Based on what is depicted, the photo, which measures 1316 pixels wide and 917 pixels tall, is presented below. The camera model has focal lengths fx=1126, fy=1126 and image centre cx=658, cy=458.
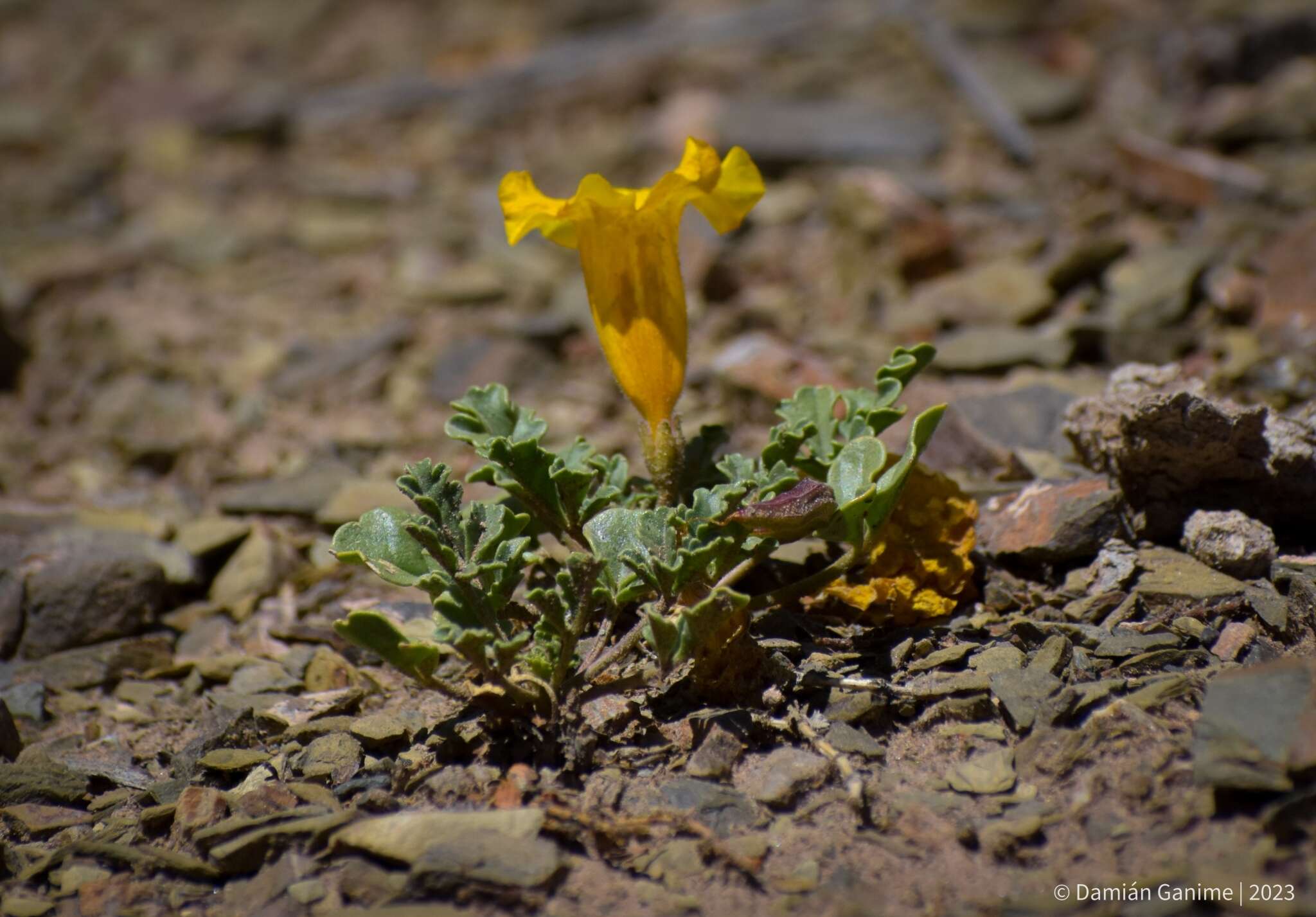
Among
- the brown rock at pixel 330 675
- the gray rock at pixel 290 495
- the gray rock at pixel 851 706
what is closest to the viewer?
the gray rock at pixel 851 706

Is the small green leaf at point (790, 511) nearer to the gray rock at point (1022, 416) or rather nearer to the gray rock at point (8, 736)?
the gray rock at point (1022, 416)

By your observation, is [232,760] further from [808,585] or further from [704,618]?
[808,585]

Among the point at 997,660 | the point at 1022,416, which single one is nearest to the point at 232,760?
the point at 997,660

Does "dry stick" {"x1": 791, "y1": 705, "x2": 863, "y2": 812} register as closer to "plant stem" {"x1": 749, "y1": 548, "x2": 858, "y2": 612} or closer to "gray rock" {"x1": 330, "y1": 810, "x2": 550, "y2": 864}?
"plant stem" {"x1": 749, "y1": 548, "x2": 858, "y2": 612}

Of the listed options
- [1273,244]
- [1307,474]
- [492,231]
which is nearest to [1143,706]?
[1307,474]

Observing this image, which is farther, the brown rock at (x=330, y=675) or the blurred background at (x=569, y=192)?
the blurred background at (x=569, y=192)

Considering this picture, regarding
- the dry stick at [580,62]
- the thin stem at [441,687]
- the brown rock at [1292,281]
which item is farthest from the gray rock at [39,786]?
the dry stick at [580,62]

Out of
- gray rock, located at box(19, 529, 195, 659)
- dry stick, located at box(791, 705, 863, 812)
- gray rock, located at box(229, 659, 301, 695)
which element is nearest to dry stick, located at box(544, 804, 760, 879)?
dry stick, located at box(791, 705, 863, 812)
